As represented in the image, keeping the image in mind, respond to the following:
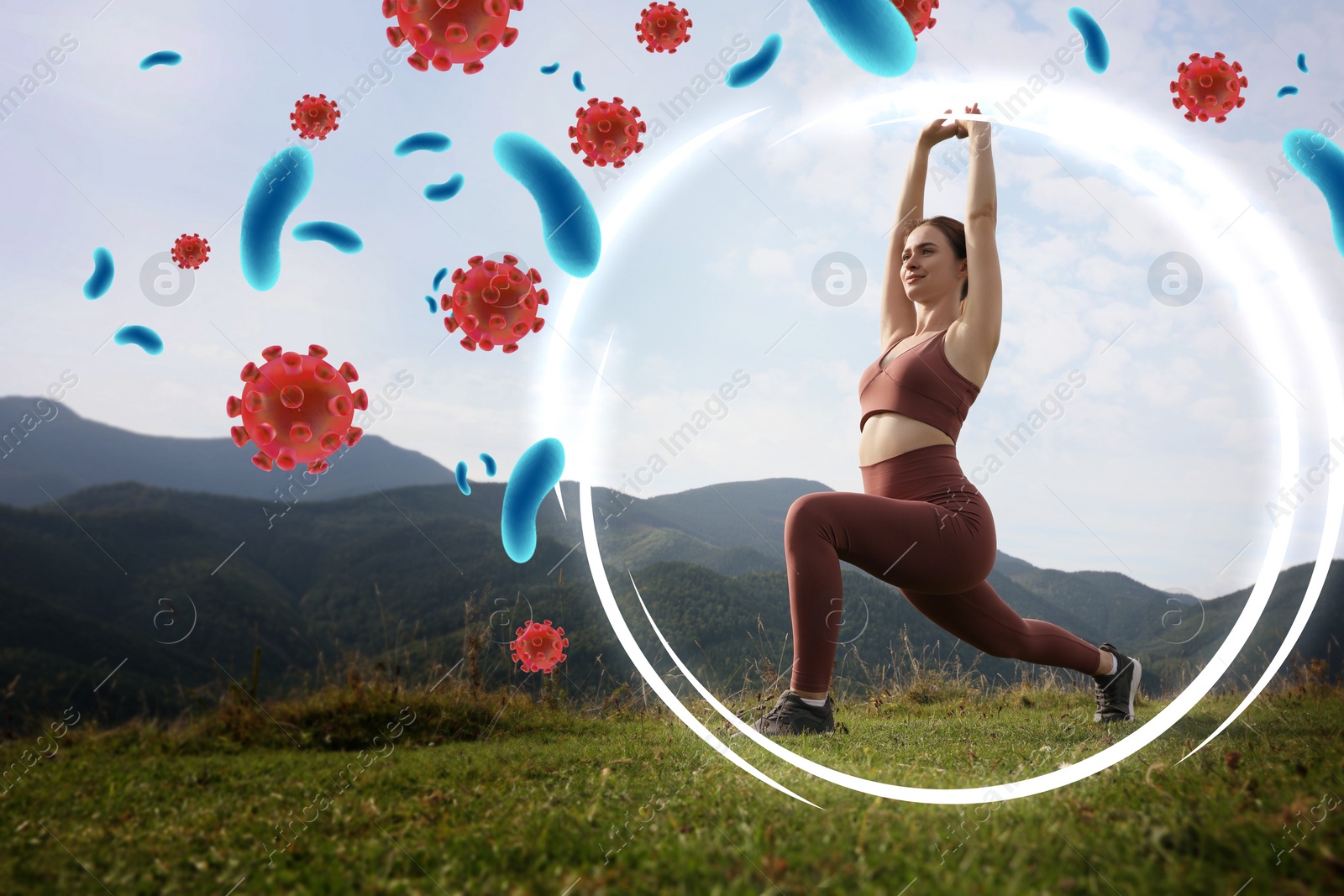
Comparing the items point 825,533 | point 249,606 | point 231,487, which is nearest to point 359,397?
point 825,533

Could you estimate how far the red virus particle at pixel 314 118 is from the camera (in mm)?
4285

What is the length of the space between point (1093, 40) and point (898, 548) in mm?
2384

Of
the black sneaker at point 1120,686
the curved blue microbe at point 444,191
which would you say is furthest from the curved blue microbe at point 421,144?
the black sneaker at point 1120,686

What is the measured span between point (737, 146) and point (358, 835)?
3.35 metres

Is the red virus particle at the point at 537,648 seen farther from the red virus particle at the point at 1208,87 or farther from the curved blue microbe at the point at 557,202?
the red virus particle at the point at 1208,87

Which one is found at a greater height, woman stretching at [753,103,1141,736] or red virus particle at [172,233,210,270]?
red virus particle at [172,233,210,270]

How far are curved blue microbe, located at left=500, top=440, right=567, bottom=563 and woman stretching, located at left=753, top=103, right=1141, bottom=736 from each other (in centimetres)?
137

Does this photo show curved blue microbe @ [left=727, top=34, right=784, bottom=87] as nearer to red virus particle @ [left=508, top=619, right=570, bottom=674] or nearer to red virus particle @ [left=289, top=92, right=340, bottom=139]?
red virus particle @ [left=289, top=92, right=340, bottom=139]

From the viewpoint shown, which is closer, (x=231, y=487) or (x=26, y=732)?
(x=26, y=732)

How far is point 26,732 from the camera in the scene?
3.67 metres

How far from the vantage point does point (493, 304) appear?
3.66 m

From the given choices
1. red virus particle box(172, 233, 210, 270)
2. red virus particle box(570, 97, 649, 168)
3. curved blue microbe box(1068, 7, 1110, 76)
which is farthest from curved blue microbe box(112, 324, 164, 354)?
curved blue microbe box(1068, 7, 1110, 76)

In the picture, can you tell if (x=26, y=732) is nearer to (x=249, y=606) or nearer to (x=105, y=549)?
(x=249, y=606)

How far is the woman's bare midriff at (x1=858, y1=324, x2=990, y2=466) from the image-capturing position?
3172 millimetres
